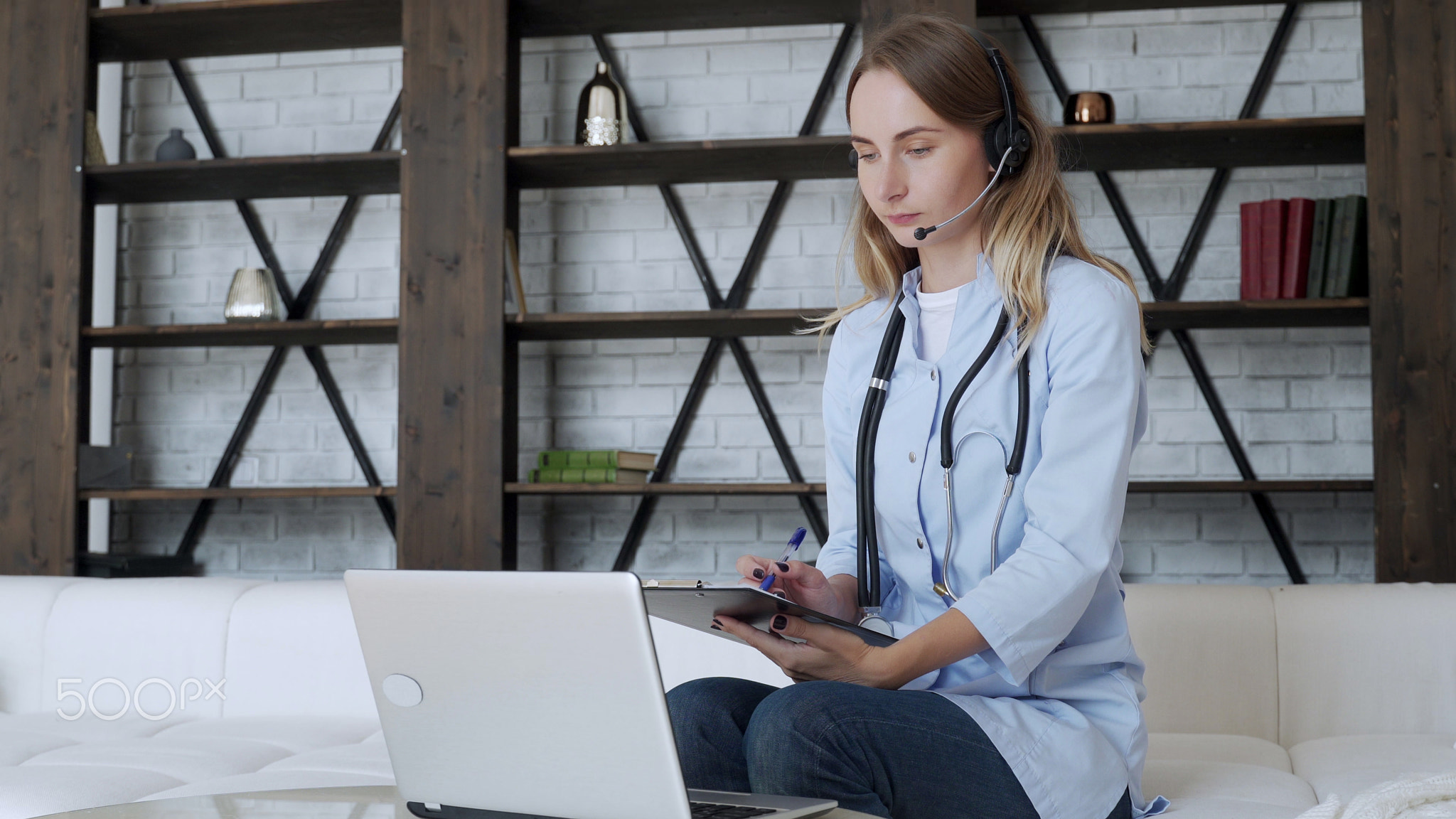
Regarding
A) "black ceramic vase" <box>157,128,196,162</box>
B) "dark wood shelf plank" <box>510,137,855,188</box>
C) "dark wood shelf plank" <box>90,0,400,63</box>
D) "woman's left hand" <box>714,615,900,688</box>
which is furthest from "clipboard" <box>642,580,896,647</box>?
"black ceramic vase" <box>157,128,196,162</box>

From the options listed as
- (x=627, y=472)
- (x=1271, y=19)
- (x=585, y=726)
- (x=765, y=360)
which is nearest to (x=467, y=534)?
(x=627, y=472)

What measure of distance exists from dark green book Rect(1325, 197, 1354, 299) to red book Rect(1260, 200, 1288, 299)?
0.36 feet

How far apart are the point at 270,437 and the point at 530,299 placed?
910mm

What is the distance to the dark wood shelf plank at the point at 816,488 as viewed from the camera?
3057 millimetres

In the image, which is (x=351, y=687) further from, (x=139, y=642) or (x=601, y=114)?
(x=601, y=114)

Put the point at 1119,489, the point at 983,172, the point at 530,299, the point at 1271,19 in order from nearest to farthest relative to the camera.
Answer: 1. the point at 1119,489
2. the point at 983,172
3. the point at 1271,19
4. the point at 530,299

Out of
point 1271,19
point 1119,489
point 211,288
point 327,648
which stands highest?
point 1271,19

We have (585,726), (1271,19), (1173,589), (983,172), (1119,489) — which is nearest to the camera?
(585,726)

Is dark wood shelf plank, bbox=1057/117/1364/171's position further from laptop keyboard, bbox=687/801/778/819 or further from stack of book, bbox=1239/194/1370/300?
laptop keyboard, bbox=687/801/778/819

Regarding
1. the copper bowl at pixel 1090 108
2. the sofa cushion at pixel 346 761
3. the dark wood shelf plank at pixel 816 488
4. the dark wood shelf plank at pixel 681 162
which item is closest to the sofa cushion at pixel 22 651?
the sofa cushion at pixel 346 761

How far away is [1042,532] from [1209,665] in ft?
3.19

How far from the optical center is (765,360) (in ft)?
11.9

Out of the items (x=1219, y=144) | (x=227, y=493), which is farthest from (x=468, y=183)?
(x=1219, y=144)

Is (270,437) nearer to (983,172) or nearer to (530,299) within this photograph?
(530,299)
